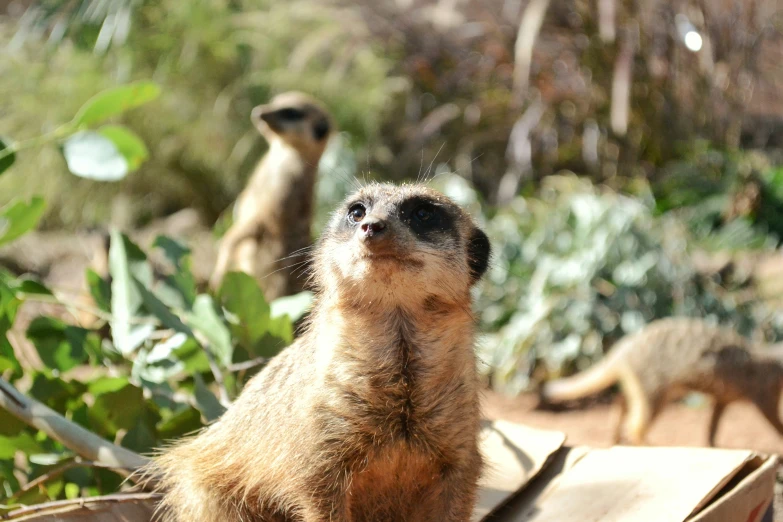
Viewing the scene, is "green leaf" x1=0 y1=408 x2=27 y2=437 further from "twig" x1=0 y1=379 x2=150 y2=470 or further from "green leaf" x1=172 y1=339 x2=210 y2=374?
"green leaf" x1=172 y1=339 x2=210 y2=374

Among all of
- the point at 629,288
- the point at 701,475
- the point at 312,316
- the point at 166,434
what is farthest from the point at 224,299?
the point at 629,288

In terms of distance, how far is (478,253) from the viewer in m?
2.13

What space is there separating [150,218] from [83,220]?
0.88 meters

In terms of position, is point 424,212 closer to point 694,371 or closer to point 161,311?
point 161,311

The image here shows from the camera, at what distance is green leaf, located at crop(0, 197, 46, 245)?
2.62 metres

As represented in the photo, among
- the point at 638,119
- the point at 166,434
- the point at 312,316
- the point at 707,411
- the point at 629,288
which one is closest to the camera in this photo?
the point at 312,316

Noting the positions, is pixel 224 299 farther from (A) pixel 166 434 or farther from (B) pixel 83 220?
(B) pixel 83 220

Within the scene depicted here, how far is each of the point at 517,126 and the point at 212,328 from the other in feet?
23.3

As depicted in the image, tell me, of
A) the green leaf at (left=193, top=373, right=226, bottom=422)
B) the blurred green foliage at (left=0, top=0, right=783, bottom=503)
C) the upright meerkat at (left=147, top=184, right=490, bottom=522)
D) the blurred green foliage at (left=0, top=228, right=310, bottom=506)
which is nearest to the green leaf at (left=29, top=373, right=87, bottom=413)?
the blurred green foliage at (left=0, top=228, right=310, bottom=506)

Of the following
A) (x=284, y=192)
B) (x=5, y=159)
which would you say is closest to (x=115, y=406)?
(x=5, y=159)

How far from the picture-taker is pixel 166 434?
259 centimetres

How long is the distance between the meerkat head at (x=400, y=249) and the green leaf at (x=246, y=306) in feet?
1.92

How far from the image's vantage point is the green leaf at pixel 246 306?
268 cm

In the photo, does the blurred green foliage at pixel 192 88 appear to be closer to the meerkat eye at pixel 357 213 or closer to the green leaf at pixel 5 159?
the green leaf at pixel 5 159
